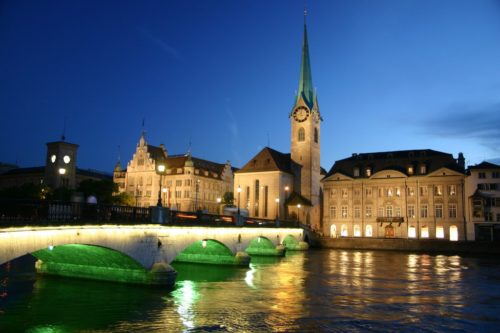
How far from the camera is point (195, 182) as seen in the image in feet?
355

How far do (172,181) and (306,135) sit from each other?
108ft

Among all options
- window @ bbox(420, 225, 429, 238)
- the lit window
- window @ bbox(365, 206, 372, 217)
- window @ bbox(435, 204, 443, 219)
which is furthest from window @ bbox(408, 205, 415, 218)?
window @ bbox(365, 206, 372, 217)

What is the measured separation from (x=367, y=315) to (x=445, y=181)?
62691mm

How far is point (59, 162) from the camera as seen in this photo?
10900 cm

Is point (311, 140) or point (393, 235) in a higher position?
point (311, 140)

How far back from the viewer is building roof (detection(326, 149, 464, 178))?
268 ft

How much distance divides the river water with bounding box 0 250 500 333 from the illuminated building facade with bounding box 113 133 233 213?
225 ft

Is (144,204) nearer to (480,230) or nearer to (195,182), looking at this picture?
(195,182)

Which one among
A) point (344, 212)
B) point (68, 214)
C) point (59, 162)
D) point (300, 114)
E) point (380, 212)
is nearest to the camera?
point (68, 214)

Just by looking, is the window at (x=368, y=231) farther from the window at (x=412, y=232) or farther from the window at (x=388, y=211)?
the window at (x=412, y=232)

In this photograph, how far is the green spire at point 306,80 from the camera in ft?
334

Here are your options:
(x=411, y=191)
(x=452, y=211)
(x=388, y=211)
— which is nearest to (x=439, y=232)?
(x=452, y=211)

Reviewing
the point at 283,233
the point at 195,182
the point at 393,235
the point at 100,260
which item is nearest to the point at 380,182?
the point at 393,235

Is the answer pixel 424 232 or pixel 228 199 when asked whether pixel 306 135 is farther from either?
pixel 424 232
